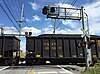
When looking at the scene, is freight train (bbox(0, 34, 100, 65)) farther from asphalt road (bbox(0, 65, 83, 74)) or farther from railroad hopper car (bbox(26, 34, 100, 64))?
asphalt road (bbox(0, 65, 83, 74))

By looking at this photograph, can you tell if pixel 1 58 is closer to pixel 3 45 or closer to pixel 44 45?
pixel 3 45

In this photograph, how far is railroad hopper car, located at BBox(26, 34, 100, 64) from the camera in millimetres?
22828

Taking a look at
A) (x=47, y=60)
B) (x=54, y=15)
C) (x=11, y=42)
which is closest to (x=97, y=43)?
(x=47, y=60)

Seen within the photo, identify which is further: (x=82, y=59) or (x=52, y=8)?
(x=82, y=59)

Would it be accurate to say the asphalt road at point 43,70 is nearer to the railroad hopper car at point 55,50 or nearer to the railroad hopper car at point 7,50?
the railroad hopper car at point 55,50

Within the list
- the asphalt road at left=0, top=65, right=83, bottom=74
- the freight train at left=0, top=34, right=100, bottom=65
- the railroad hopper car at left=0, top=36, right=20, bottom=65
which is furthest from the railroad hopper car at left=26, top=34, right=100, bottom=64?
the asphalt road at left=0, top=65, right=83, bottom=74

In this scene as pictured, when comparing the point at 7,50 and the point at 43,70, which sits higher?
the point at 7,50

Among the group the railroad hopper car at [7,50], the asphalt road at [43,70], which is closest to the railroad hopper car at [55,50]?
the railroad hopper car at [7,50]

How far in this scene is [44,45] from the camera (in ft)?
75.8

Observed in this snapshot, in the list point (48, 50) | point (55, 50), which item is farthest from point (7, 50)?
point (55, 50)

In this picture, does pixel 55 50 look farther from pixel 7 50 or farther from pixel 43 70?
pixel 43 70

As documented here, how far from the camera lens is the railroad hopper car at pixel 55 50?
22.8 m

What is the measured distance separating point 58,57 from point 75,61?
2182 millimetres

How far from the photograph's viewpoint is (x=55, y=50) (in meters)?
23.0
